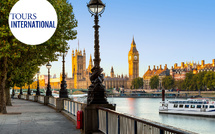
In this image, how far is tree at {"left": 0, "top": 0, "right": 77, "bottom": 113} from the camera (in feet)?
63.6

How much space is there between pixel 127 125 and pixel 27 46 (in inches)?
558

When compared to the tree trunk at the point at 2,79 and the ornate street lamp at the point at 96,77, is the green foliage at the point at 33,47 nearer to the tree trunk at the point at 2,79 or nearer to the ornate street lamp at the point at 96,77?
the tree trunk at the point at 2,79

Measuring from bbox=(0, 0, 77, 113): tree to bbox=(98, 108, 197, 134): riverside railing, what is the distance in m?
10.5

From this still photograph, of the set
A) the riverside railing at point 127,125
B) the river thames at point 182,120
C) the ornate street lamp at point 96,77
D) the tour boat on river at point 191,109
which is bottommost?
the river thames at point 182,120

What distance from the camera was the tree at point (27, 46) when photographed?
63.6 feet

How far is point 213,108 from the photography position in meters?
64.0

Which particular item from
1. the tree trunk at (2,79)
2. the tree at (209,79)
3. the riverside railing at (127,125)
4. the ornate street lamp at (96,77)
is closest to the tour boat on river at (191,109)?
the tree trunk at (2,79)

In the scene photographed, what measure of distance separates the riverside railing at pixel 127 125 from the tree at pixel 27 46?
34.4ft

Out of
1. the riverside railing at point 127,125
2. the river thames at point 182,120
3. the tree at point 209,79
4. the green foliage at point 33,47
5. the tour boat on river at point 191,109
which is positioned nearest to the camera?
the riverside railing at point 127,125

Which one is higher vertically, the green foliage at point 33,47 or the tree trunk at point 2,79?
the green foliage at point 33,47

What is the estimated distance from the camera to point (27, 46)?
20.5 meters

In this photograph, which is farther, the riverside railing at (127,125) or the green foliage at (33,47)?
the green foliage at (33,47)

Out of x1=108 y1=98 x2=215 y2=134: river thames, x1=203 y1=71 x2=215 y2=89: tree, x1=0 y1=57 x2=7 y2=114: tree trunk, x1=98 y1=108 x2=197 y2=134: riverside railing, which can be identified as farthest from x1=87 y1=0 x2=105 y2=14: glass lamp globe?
x1=203 y1=71 x2=215 y2=89: tree

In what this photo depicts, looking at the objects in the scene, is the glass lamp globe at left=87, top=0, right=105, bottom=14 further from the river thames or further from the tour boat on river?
the tour boat on river
